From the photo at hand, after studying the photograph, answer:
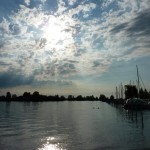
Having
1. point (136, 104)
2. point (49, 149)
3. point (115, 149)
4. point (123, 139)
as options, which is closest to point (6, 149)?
point (49, 149)

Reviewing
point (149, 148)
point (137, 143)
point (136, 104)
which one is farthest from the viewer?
point (136, 104)

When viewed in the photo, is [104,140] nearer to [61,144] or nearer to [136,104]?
[61,144]

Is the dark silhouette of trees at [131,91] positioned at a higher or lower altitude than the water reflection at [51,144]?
higher

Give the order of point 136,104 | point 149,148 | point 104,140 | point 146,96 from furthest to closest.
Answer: point 146,96 → point 136,104 → point 104,140 → point 149,148

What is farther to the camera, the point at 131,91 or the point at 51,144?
the point at 131,91

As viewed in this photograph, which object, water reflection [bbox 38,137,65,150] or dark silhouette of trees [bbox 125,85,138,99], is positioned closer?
water reflection [bbox 38,137,65,150]

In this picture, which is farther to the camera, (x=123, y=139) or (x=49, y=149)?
(x=123, y=139)

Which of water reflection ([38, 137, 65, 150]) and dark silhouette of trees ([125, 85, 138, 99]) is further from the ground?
dark silhouette of trees ([125, 85, 138, 99])

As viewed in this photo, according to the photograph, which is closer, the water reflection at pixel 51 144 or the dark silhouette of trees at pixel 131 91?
the water reflection at pixel 51 144

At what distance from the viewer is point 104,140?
1356 inches

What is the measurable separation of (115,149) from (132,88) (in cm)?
14705

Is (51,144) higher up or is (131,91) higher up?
(131,91)

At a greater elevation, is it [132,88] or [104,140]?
[132,88]

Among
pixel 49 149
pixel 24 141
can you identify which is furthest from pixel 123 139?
pixel 24 141
